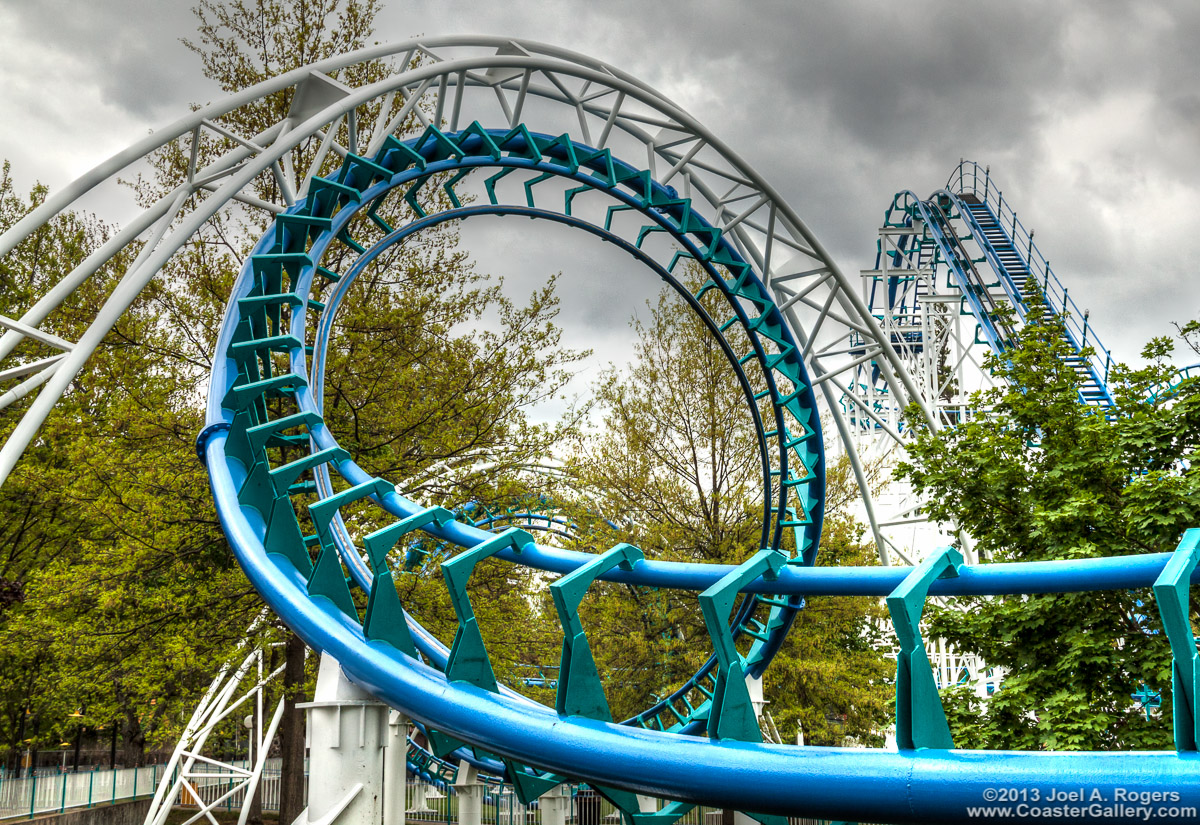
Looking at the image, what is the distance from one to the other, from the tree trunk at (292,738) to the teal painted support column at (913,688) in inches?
387

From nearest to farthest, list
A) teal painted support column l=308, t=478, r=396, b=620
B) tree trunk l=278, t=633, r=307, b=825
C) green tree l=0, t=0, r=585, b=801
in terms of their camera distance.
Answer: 1. teal painted support column l=308, t=478, r=396, b=620
2. green tree l=0, t=0, r=585, b=801
3. tree trunk l=278, t=633, r=307, b=825

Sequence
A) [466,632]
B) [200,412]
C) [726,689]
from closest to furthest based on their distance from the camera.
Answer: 1. [726,689]
2. [466,632]
3. [200,412]

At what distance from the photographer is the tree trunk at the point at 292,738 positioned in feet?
40.0

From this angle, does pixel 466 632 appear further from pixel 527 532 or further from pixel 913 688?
pixel 913 688

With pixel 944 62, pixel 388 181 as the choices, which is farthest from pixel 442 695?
pixel 944 62

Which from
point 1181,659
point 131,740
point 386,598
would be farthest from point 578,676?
point 131,740

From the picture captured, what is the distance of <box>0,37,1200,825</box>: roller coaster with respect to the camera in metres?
3.23

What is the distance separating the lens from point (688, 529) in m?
16.9

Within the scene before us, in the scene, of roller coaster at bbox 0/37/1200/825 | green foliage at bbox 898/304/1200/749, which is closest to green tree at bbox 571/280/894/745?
roller coaster at bbox 0/37/1200/825

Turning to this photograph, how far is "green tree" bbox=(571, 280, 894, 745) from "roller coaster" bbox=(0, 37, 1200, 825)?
1.53 meters

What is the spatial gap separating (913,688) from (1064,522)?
284 inches

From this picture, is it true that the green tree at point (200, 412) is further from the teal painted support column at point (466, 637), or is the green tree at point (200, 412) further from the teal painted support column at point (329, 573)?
the teal painted support column at point (466, 637)

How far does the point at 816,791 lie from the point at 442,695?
5.71 feet

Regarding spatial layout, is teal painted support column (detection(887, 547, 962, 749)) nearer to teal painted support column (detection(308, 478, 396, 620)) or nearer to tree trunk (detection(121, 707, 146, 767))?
teal painted support column (detection(308, 478, 396, 620))
